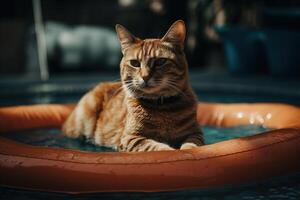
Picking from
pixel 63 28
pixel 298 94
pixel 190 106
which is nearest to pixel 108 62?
pixel 63 28

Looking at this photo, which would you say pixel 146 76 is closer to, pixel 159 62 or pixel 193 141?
pixel 159 62

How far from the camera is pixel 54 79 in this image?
25.5 feet

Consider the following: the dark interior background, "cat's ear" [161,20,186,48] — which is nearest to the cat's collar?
"cat's ear" [161,20,186,48]

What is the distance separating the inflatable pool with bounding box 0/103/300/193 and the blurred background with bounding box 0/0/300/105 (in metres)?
3.51

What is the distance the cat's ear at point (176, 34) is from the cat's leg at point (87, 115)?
41.2 inches

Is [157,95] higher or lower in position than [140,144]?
higher

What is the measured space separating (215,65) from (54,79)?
319 centimetres

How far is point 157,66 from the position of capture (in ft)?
11.2

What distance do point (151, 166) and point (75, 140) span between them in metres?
1.50

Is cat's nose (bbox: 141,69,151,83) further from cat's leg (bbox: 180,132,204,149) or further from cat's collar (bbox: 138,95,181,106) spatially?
cat's leg (bbox: 180,132,204,149)

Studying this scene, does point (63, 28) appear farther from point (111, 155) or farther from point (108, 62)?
point (111, 155)

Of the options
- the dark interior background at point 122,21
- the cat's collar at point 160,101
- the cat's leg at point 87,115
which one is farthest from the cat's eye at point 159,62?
the dark interior background at point 122,21

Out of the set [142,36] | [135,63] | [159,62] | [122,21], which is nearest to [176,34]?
[159,62]

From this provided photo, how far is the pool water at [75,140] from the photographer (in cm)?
417
